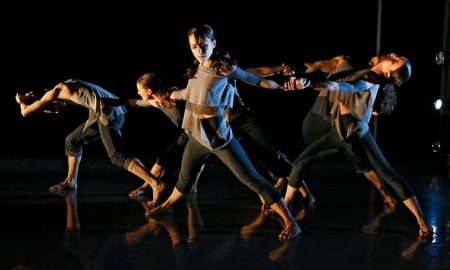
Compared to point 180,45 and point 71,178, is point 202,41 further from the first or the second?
point 180,45

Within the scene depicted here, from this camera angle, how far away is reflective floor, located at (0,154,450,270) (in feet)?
14.7

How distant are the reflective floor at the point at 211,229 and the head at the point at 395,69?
1.11m

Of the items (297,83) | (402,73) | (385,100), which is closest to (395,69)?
(402,73)

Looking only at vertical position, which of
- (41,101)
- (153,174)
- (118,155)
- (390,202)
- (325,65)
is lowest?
(390,202)

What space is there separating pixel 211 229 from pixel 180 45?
259 inches

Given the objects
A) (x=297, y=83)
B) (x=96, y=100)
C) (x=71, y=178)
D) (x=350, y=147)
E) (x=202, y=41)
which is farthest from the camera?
(x=71, y=178)

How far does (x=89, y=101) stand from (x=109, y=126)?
0.28 metres

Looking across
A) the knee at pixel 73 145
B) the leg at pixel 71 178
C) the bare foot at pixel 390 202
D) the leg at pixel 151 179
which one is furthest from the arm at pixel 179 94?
the bare foot at pixel 390 202

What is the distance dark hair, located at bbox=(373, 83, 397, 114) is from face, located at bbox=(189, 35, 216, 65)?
145 cm

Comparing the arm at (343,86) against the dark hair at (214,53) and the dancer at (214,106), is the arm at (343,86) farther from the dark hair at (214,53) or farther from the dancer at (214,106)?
the dark hair at (214,53)

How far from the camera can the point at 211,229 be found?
5312 millimetres

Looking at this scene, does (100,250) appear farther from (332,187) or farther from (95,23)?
(95,23)

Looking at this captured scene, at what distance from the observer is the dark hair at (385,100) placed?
17.9 feet

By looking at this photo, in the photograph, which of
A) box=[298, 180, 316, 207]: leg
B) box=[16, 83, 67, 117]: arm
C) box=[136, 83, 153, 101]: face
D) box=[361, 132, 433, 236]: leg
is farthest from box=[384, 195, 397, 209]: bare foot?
box=[16, 83, 67, 117]: arm
